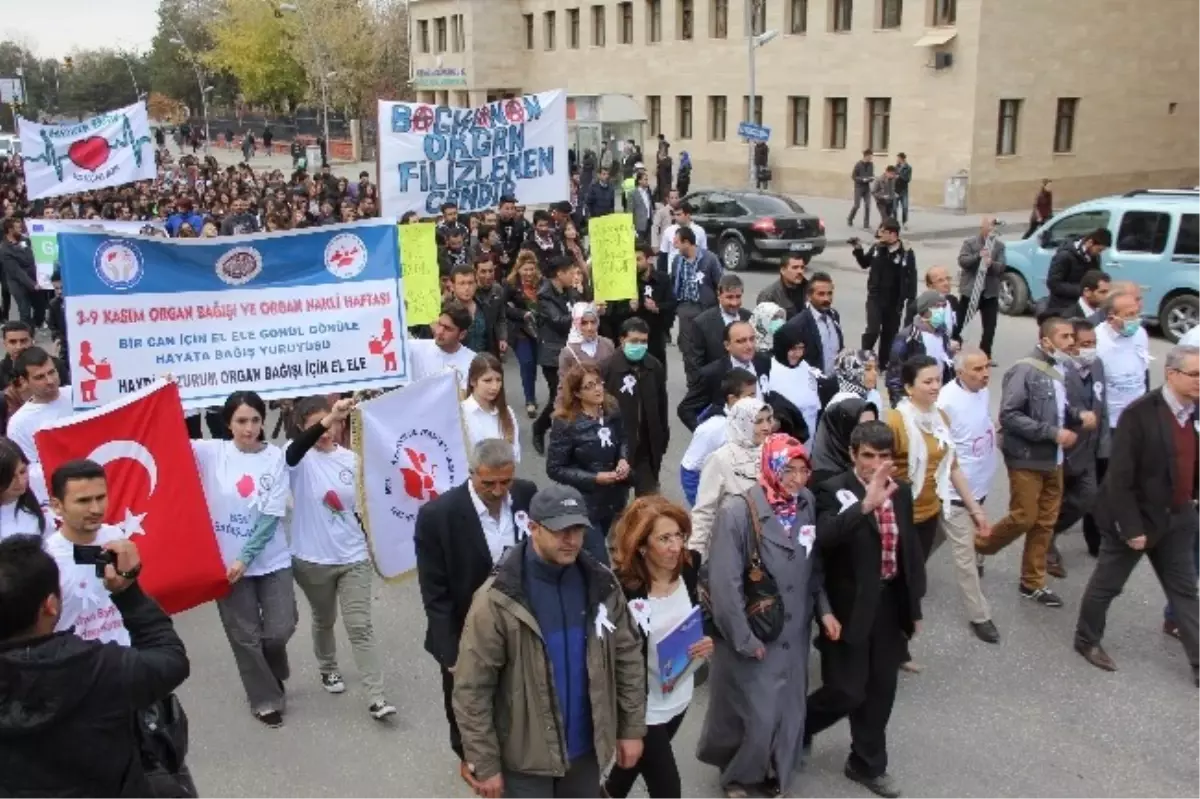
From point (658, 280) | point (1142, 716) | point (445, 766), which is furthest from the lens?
point (658, 280)

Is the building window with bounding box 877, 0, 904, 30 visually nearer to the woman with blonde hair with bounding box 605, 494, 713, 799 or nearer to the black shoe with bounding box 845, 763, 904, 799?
the black shoe with bounding box 845, 763, 904, 799

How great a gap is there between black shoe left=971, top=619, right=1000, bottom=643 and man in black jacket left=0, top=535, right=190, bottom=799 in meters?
4.72

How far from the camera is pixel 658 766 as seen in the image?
13.8ft

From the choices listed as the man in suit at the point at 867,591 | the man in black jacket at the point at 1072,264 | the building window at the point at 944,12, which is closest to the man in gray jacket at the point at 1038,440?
the man in suit at the point at 867,591

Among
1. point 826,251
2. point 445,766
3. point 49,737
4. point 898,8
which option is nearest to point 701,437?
point 445,766

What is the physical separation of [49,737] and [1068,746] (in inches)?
174

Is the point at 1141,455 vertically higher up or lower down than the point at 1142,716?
higher up

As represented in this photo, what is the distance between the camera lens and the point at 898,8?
32.0 meters

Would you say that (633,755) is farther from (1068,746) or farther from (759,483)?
(1068,746)

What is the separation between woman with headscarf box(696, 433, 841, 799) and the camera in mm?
4492

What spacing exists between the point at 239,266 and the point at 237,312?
244 mm

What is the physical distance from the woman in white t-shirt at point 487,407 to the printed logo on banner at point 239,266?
1252 millimetres

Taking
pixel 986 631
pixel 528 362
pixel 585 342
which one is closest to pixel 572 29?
pixel 528 362

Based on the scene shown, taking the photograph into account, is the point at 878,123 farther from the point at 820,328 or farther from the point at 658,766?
the point at 658,766
